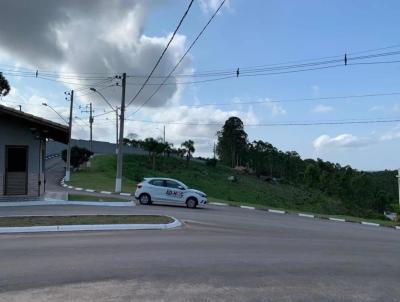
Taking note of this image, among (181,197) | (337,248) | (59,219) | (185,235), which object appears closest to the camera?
(337,248)

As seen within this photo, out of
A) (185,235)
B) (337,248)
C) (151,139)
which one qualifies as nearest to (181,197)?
(185,235)

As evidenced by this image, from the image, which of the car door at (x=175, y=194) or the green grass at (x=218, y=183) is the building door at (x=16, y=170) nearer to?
the car door at (x=175, y=194)

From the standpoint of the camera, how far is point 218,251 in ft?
35.9

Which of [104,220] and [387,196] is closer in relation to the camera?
[104,220]

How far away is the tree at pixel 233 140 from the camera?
10581cm

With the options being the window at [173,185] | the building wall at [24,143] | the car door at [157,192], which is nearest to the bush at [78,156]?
the car door at [157,192]

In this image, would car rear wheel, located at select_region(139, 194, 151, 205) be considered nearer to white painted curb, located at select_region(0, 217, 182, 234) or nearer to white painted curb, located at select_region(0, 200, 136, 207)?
white painted curb, located at select_region(0, 200, 136, 207)

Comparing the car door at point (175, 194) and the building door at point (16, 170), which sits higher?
the building door at point (16, 170)

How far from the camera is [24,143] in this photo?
2286 cm

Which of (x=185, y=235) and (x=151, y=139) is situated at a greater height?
(x=151, y=139)

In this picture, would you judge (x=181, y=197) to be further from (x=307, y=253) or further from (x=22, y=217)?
(x=307, y=253)

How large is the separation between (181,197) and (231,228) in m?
9.78

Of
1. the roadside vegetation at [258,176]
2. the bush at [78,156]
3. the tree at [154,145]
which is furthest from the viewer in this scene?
the tree at [154,145]

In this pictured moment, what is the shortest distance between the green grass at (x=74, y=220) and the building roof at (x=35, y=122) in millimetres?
7089
